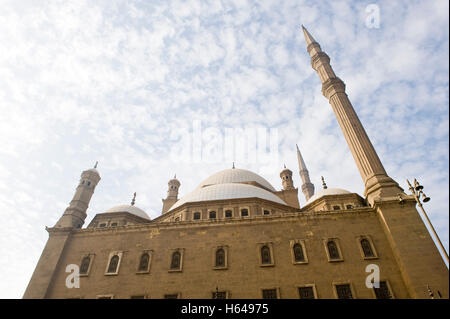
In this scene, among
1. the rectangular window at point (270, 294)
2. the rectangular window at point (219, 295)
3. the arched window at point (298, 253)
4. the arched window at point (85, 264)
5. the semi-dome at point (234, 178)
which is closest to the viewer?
the rectangular window at point (270, 294)

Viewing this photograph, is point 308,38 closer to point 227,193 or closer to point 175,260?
point 227,193

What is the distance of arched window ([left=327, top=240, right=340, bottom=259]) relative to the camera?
641 inches

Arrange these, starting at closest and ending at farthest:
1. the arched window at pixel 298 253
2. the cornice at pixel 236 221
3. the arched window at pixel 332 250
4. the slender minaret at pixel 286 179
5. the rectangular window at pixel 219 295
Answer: the rectangular window at pixel 219 295, the arched window at pixel 332 250, the arched window at pixel 298 253, the cornice at pixel 236 221, the slender minaret at pixel 286 179

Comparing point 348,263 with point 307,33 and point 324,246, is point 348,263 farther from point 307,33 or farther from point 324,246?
point 307,33

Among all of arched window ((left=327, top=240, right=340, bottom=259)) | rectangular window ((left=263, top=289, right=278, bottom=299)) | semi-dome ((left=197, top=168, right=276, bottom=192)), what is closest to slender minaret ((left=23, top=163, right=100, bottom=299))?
semi-dome ((left=197, top=168, right=276, bottom=192))

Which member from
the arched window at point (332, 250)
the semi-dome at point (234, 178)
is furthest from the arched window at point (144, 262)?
the semi-dome at point (234, 178)

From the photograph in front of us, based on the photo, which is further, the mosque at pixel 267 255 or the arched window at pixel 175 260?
the arched window at pixel 175 260

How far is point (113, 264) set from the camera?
1792cm

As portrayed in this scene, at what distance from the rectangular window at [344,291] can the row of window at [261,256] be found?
4.79 ft

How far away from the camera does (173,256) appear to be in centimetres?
1769

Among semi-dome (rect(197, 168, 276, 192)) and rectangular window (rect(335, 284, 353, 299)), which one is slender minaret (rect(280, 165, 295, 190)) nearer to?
semi-dome (rect(197, 168, 276, 192))

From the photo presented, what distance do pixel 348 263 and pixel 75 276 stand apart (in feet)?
56.1

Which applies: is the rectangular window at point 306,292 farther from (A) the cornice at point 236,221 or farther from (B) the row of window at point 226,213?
(B) the row of window at point 226,213

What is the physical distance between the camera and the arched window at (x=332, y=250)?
16.3m
